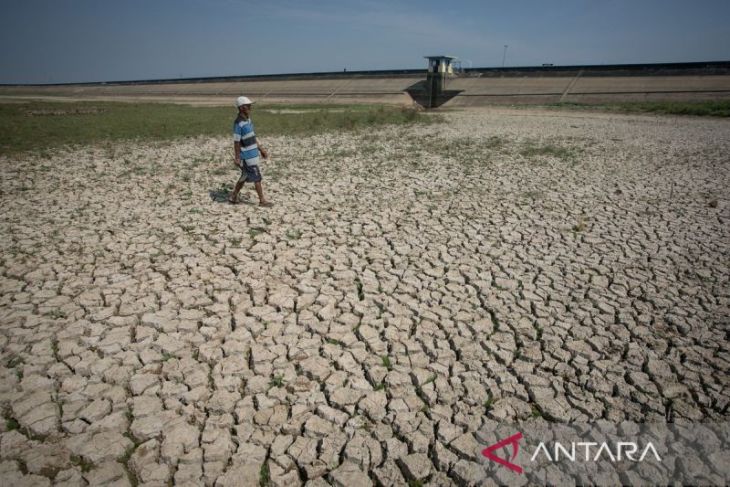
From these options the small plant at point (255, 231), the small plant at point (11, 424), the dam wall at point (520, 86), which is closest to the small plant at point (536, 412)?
the small plant at point (11, 424)

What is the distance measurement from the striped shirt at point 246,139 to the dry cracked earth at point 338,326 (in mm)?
878

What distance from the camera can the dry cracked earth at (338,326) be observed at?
2.29 metres

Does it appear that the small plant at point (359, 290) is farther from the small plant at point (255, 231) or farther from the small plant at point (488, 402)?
the small plant at point (255, 231)

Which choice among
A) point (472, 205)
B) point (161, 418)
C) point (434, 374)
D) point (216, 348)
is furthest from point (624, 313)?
point (161, 418)

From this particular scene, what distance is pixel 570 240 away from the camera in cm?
495

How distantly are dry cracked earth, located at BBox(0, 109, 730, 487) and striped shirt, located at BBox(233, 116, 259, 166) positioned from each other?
0.88 metres

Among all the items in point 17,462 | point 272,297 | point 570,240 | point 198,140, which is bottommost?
point 17,462

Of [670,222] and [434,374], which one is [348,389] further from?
[670,222]

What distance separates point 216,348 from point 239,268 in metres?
1.35

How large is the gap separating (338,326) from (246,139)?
346 centimetres

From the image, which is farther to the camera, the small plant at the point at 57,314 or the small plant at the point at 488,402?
the small plant at the point at 57,314

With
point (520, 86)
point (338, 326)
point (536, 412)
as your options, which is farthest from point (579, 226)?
point (520, 86)

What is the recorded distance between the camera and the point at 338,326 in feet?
10.9

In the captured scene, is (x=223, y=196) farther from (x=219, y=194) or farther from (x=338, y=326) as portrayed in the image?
(x=338, y=326)
